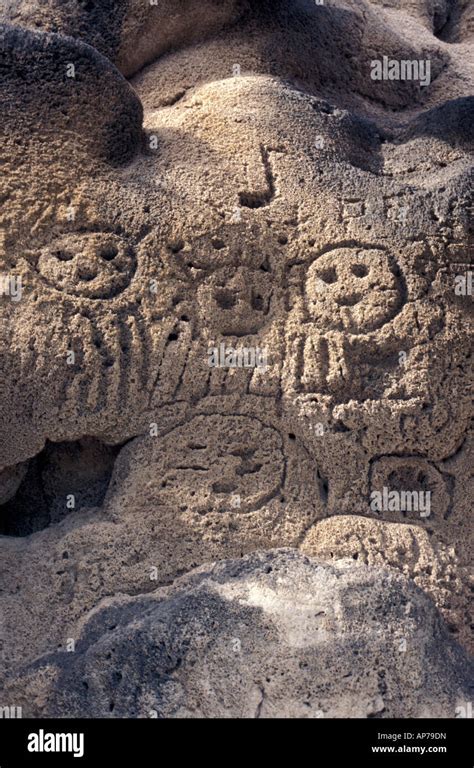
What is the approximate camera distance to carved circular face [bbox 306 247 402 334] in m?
2.85

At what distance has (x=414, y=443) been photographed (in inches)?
111

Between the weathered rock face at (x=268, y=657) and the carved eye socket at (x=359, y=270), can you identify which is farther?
the carved eye socket at (x=359, y=270)

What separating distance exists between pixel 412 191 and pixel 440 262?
254mm

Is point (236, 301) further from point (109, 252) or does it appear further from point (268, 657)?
point (268, 657)

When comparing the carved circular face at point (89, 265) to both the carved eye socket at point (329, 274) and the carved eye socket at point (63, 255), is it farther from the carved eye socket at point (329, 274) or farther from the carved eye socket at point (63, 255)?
the carved eye socket at point (329, 274)

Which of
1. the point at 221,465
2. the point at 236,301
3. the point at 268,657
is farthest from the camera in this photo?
the point at 236,301

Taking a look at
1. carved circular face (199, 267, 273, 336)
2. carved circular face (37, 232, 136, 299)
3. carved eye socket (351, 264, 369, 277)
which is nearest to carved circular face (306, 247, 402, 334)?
carved eye socket (351, 264, 369, 277)

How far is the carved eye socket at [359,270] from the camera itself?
9.51 ft

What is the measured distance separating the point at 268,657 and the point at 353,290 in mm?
1090

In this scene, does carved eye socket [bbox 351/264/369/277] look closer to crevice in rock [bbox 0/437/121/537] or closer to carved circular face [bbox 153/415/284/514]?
carved circular face [bbox 153/415/284/514]

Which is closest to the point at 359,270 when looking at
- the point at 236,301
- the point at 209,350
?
the point at 236,301

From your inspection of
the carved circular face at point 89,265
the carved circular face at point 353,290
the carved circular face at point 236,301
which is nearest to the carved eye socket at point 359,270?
the carved circular face at point 353,290

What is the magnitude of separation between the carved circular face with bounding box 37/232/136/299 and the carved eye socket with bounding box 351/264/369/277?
2.08 ft

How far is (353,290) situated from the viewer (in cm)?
288
